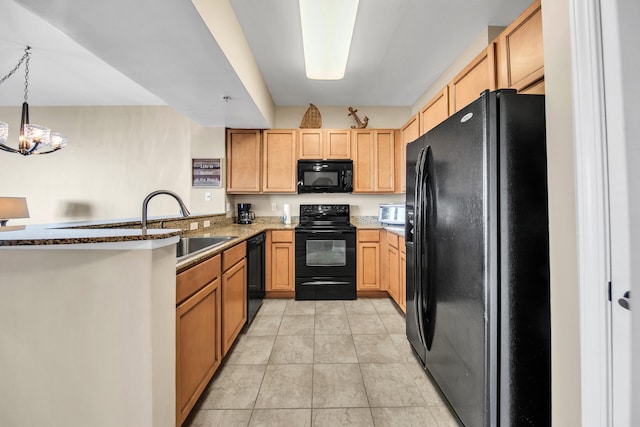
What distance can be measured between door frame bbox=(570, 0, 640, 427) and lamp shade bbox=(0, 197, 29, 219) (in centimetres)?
507

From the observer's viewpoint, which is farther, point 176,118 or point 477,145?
point 176,118

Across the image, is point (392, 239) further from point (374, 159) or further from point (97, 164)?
point (97, 164)

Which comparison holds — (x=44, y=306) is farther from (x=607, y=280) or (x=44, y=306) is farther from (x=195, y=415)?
(x=607, y=280)

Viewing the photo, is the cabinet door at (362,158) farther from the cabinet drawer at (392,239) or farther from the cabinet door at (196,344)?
the cabinet door at (196,344)

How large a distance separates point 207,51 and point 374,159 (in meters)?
2.38

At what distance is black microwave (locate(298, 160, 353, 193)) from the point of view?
3359 millimetres

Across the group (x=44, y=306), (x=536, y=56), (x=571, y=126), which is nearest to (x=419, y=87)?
(x=536, y=56)

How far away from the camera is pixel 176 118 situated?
3.68m

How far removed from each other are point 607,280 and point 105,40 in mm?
2500

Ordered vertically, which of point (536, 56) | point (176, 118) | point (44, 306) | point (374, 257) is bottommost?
point (374, 257)

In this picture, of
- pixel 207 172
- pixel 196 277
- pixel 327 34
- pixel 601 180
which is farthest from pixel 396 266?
pixel 207 172

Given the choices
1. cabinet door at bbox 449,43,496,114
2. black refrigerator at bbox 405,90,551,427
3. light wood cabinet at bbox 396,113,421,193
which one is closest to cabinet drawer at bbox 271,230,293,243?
light wood cabinet at bbox 396,113,421,193

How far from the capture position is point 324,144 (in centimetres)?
A: 342

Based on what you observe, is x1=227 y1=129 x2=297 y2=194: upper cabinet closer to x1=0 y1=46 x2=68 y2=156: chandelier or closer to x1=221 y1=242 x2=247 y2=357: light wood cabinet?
x1=221 y1=242 x2=247 y2=357: light wood cabinet
